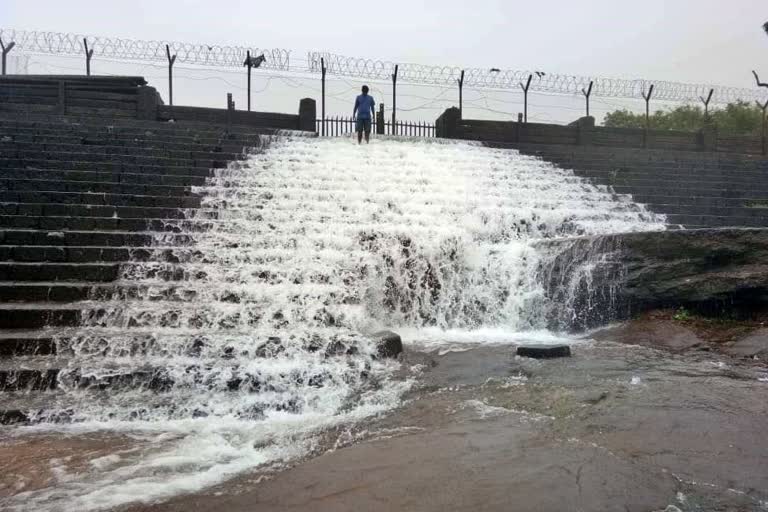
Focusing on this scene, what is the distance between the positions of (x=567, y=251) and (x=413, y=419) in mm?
4155

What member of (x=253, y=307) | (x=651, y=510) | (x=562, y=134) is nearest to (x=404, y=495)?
(x=651, y=510)

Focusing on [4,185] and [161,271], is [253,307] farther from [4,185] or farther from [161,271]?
[4,185]

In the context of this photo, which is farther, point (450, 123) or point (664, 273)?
point (450, 123)

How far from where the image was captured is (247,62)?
49.9 ft

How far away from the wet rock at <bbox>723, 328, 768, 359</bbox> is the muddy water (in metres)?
0.57

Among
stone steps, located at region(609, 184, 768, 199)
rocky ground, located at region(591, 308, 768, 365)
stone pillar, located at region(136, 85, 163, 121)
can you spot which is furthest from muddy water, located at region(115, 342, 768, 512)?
stone pillar, located at region(136, 85, 163, 121)

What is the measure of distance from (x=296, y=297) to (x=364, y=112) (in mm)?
7377

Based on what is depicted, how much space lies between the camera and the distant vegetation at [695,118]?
2778 centimetres

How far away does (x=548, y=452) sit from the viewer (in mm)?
2566

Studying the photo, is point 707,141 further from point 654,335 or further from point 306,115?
point 654,335


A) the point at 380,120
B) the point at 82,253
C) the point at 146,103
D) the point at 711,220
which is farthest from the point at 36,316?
the point at 380,120

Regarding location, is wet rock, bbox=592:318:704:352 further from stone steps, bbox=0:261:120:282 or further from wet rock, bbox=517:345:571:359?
stone steps, bbox=0:261:120:282

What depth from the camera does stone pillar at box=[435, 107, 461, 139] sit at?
14.8 metres

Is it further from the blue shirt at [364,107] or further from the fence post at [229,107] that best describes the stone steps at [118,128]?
the blue shirt at [364,107]
